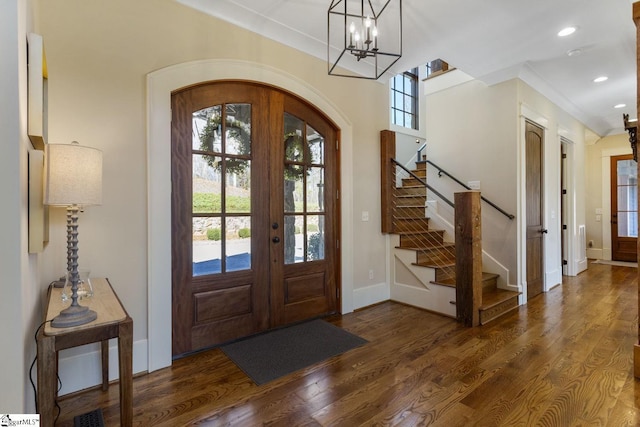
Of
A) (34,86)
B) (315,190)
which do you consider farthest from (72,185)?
(315,190)

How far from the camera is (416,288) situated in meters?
3.84

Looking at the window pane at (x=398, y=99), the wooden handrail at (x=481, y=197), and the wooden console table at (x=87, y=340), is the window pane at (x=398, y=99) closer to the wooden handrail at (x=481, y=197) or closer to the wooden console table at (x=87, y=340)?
the wooden handrail at (x=481, y=197)

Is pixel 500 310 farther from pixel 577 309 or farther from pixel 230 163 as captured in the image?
pixel 230 163

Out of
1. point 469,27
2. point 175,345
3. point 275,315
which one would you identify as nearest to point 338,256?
point 275,315

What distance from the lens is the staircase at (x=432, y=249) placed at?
11.7 ft

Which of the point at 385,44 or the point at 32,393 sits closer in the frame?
the point at 32,393

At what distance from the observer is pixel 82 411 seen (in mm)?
1884

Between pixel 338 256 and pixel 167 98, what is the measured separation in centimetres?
228

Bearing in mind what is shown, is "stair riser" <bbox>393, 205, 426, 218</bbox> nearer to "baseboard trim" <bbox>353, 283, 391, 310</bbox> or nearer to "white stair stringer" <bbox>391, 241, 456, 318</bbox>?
"white stair stringer" <bbox>391, 241, 456, 318</bbox>

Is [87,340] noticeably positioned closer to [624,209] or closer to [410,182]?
[410,182]

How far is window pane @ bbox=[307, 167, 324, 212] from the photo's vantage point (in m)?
3.40

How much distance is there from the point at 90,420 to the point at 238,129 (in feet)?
7.44

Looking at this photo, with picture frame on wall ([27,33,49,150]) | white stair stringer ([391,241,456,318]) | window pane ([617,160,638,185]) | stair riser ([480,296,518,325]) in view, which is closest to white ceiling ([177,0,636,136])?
picture frame on wall ([27,33,49,150])

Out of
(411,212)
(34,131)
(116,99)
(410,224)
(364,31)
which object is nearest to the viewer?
(34,131)
